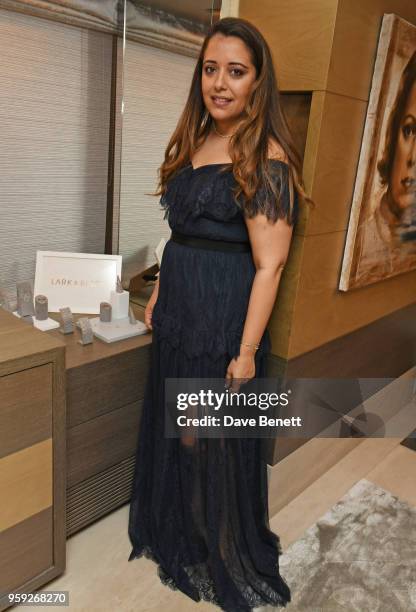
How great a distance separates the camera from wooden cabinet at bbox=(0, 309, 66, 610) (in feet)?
4.22

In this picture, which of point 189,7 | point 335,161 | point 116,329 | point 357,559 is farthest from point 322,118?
point 357,559

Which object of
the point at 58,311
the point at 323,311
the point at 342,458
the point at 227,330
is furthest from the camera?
the point at 342,458

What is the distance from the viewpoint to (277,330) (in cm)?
169

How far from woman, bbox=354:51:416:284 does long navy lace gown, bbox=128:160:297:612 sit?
22.2 inches

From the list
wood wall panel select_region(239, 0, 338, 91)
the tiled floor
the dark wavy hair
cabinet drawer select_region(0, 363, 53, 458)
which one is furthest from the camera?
the dark wavy hair

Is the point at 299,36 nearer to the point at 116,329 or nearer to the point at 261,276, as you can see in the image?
the point at 261,276

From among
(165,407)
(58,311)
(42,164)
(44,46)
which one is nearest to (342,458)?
(165,407)

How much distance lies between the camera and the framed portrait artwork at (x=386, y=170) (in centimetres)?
162

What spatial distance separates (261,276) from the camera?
4.59 ft

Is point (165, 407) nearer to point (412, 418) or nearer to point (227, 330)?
point (227, 330)

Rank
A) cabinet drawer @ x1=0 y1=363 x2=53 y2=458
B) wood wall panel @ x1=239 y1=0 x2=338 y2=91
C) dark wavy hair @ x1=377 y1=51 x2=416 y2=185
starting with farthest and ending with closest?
dark wavy hair @ x1=377 y1=51 x2=416 y2=185 → wood wall panel @ x1=239 y1=0 x2=338 y2=91 → cabinet drawer @ x1=0 y1=363 x2=53 y2=458

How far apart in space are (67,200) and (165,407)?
3.09ft

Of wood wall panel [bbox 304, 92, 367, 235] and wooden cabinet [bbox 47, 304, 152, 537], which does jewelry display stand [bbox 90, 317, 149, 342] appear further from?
wood wall panel [bbox 304, 92, 367, 235]

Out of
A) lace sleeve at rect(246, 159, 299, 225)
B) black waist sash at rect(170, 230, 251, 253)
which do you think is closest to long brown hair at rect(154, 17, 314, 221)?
lace sleeve at rect(246, 159, 299, 225)
